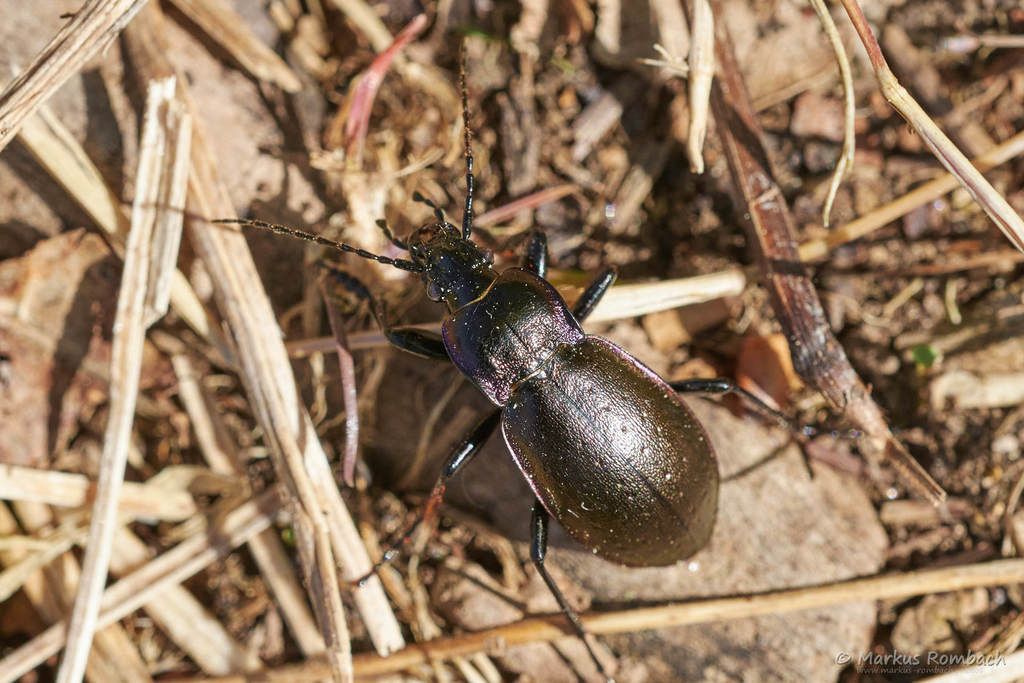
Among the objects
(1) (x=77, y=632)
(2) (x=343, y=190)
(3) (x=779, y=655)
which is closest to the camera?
(1) (x=77, y=632)

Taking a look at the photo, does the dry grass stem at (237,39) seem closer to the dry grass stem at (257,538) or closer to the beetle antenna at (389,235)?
the beetle antenna at (389,235)

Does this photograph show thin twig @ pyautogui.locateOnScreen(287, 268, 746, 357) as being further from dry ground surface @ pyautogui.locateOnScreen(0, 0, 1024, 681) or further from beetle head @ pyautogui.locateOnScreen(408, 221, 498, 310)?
beetle head @ pyautogui.locateOnScreen(408, 221, 498, 310)

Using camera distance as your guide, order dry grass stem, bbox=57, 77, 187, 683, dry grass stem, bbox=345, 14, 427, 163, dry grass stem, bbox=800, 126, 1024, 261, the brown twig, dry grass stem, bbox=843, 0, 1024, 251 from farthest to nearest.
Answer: dry grass stem, bbox=345, 14, 427, 163 → dry grass stem, bbox=800, 126, 1024, 261 → the brown twig → dry grass stem, bbox=57, 77, 187, 683 → dry grass stem, bbox=843, 0, 1024, 251

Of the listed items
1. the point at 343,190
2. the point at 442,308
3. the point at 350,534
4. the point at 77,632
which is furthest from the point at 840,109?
the point at 77,632

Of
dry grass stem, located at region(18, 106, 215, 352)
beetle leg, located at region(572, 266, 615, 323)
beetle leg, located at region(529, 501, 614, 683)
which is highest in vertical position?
dry grass stem, located at region(18, 106, 215, 352)

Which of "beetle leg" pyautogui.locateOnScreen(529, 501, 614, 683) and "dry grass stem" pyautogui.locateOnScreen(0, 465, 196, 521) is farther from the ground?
"dry grass stem" pyautogui.locateOnScreen(0, 465, 196, 521)

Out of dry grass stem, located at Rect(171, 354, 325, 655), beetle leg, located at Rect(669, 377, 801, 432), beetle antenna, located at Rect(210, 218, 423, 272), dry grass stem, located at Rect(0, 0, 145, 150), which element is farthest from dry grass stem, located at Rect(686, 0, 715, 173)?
dry grass stem, located at Rect(171, 354, 325, 655)

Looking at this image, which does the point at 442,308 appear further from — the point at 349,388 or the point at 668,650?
the point at 668,650
